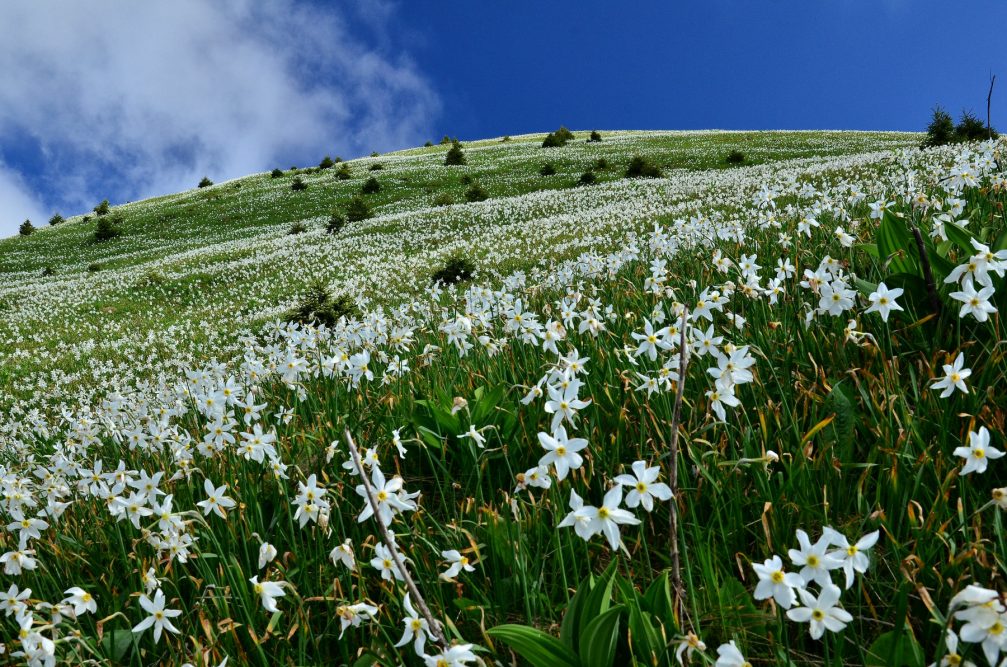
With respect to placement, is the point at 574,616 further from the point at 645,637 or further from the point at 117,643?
the point at 117,643

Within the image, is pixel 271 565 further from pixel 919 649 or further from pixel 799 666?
pixel 919 649

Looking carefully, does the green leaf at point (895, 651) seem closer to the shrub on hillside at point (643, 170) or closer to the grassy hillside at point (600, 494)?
the grassy hillside at point (600, 494)

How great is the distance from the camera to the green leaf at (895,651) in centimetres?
150

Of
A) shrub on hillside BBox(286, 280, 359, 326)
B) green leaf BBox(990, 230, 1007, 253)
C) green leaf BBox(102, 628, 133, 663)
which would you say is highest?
shrub on hillside BBox(286, 280, 359, 326)

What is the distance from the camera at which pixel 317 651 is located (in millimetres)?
2191

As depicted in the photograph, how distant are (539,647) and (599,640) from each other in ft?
0.63

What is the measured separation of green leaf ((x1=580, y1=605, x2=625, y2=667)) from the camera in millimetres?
1658

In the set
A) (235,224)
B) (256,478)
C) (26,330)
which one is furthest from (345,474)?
(235,224)

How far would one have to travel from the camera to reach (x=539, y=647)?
5.70ft

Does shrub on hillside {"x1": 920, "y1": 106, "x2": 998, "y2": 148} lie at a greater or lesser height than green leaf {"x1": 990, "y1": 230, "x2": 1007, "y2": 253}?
greater

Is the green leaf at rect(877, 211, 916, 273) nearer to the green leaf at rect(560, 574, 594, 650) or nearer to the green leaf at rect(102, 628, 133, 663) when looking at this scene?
the green leaf at rect(560, 574, 594, 650)

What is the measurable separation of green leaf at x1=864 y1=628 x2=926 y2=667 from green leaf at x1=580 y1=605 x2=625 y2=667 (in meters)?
0.67

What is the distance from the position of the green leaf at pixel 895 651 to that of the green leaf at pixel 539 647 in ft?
2.72

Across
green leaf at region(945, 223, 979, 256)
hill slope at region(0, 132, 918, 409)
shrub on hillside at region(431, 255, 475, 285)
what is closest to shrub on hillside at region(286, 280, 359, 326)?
hill slope at region(0, 132, 918, 409)
